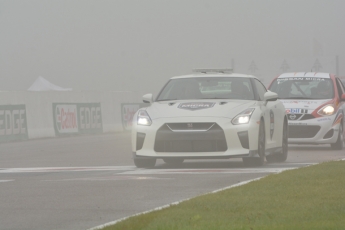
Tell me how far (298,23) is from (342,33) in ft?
6.80

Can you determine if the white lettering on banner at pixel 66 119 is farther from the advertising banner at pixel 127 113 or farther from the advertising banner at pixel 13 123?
the advertising banner at pixel 127 113

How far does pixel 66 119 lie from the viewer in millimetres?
28438

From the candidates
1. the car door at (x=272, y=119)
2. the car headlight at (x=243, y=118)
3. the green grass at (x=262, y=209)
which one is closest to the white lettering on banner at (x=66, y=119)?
the car door at (x=272, y=119)

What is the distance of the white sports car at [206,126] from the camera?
13.2 metres

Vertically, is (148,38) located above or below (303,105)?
below

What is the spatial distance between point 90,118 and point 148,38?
13.5m

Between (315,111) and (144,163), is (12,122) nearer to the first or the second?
(315,111)

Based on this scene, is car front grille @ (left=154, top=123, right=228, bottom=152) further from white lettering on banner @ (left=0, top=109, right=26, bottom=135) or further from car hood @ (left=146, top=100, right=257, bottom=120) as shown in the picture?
white lettering on banner @ (left=0, top=109, right=26, bottom=135)

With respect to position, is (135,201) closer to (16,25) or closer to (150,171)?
(150,171)

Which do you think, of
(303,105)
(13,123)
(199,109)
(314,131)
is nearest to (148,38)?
(13,123)

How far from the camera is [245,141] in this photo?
1323 cm

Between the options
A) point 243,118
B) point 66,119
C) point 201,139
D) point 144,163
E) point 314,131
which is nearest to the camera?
point 201,139

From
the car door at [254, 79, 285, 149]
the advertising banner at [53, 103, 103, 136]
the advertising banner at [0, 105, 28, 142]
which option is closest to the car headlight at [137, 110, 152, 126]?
the car door at [254, 79, 285, 149]

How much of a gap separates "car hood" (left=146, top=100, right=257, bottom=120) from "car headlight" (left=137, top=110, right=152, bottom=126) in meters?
0.05
